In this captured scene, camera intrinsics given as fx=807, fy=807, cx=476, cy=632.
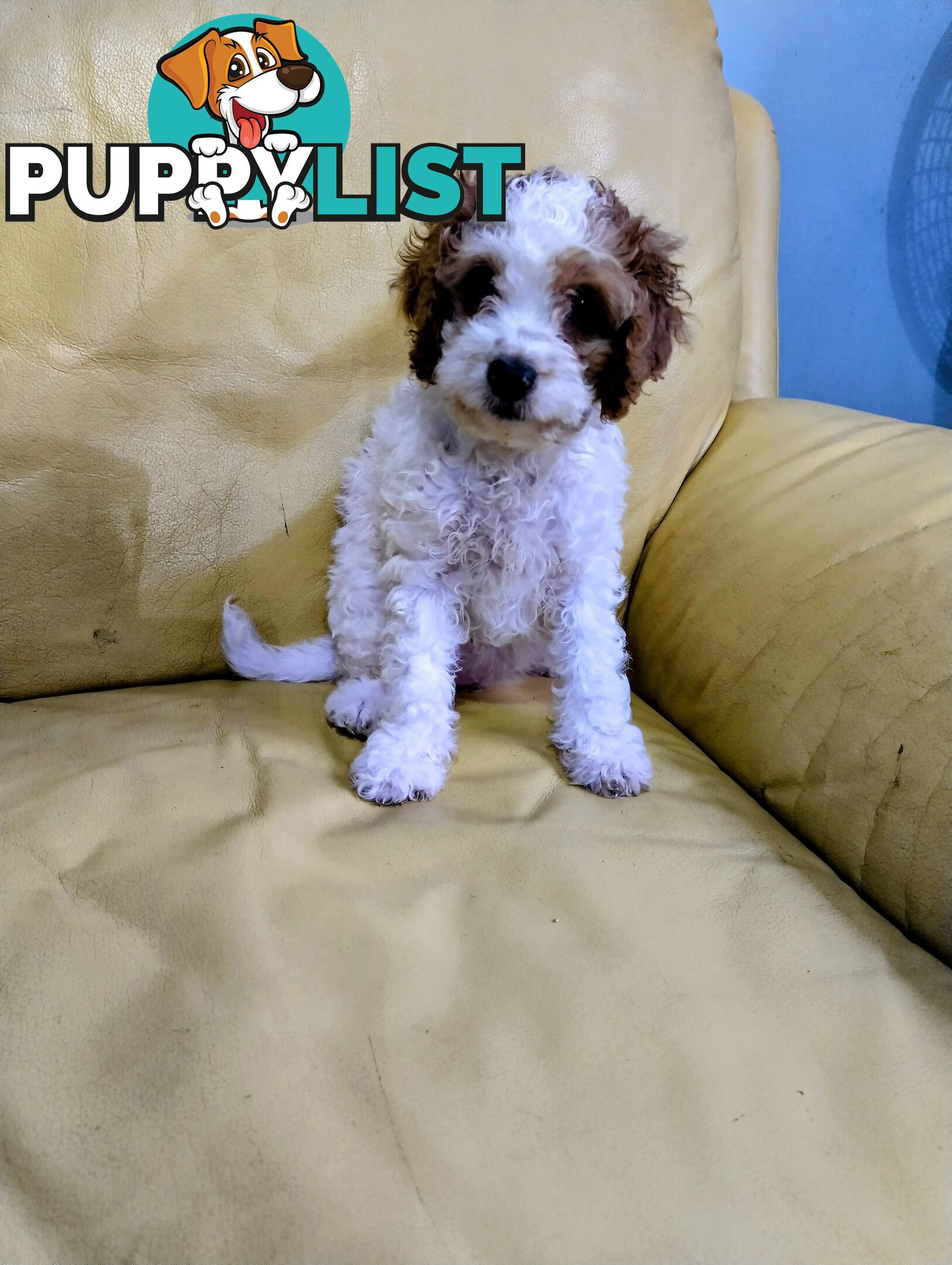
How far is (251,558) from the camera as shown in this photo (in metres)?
1.39

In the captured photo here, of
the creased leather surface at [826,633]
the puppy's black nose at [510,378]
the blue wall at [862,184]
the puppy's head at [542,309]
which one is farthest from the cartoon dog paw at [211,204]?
the blue wall at [862,184]

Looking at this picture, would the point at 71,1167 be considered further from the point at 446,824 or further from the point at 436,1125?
the point at 446,824

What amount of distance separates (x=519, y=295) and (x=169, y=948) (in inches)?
36.3

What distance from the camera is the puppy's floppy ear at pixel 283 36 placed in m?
1.27

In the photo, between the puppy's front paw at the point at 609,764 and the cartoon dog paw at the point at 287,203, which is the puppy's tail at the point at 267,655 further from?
the cartoon dog paw at the point at 287,203

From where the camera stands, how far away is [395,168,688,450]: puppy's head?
1082 mm

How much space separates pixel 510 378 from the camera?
106 centimetres

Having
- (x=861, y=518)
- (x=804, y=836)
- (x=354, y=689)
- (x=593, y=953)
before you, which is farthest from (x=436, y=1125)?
(x=861, y=518)

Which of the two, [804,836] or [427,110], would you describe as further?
[427,110]

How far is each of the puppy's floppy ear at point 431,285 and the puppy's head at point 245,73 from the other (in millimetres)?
338

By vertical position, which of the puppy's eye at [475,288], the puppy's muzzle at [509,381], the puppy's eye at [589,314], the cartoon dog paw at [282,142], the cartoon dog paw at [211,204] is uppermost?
the cartoon dog paw at [282,142]

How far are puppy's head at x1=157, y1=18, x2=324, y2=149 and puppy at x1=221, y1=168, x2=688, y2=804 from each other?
0.32 meters

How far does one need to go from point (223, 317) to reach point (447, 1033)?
1.11 m

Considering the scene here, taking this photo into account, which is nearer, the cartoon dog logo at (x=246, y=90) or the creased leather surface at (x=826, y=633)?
the creased leather surface at (x=826, y=633)
